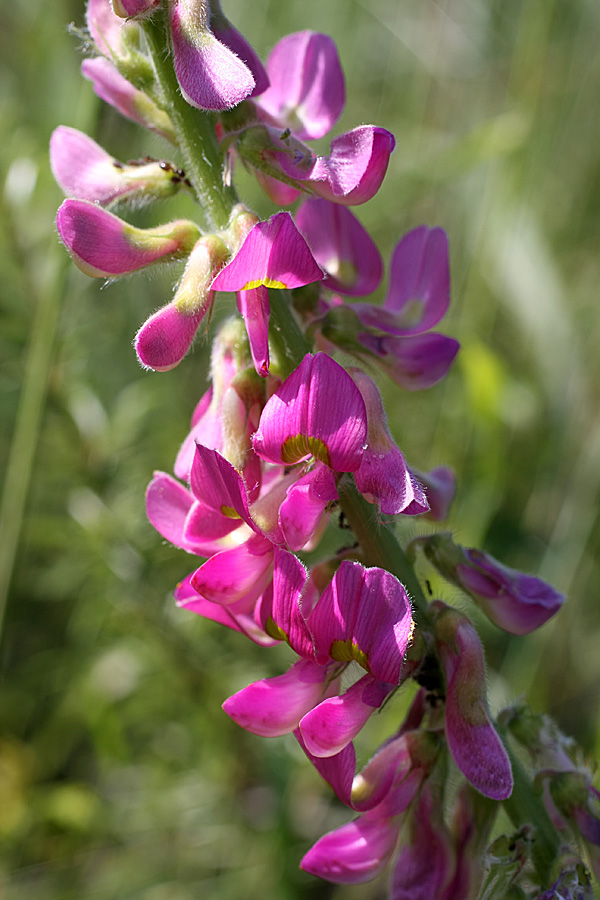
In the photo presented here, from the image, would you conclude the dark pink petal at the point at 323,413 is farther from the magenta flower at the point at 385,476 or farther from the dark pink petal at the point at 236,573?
the dark pink petal at the point at 236,573

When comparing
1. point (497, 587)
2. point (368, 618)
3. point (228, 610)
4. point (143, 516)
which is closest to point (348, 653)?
point (368, 618)

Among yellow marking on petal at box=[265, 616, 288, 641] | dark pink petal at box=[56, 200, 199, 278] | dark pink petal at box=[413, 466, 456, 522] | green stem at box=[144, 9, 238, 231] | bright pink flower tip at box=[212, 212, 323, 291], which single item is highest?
green stem at box=[144, 9, 238, 231]

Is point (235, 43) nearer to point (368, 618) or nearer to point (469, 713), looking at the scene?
point (368, 618)

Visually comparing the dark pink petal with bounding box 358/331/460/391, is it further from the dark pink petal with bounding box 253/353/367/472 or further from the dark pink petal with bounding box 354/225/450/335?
the dark pink petal with bounding box 253/353/367/472

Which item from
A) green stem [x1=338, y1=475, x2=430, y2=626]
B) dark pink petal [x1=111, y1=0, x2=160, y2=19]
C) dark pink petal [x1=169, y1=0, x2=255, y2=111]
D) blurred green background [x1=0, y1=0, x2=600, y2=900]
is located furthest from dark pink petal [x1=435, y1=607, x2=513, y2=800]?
blurred green background [x1=0, y1=0, x2=600, y2=900]

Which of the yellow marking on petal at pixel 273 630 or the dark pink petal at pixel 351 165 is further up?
the dark pink petal at pixel 351 165

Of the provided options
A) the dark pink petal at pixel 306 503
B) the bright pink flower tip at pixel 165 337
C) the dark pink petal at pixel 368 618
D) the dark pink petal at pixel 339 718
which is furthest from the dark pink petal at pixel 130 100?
the dark pink petal at pixel 339 718
